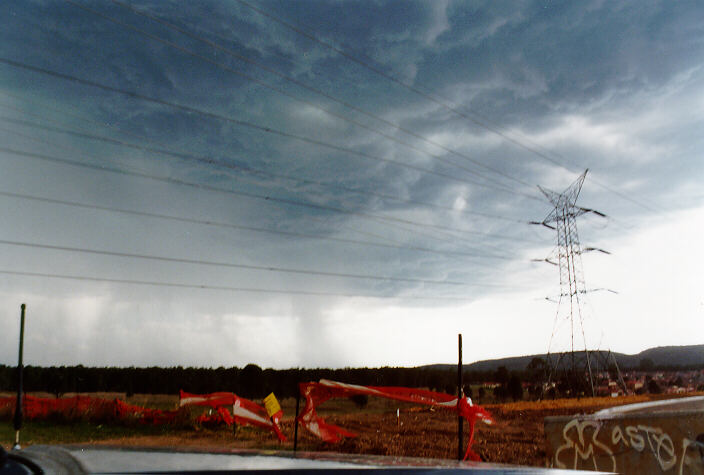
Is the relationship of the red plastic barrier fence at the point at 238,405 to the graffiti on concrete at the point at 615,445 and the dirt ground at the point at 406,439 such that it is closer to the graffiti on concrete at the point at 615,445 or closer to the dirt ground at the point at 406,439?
the dirt ground at the point at 406,439

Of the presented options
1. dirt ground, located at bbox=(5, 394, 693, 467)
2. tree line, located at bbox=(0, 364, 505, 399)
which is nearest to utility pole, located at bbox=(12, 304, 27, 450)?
dirt ground, located at bbox=(5, 394, 693, 467)

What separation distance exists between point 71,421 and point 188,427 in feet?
30.1

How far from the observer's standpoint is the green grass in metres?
23.8

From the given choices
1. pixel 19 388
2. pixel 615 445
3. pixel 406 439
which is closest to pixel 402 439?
pixel 406 439

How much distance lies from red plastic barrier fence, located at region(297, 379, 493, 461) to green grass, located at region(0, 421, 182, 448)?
9.50 meters

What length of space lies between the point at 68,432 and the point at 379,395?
18.3 m

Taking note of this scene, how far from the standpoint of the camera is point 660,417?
441 inches

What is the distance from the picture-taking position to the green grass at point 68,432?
938 inches

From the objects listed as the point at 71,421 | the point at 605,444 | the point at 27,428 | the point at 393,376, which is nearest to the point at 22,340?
the point at 605,444

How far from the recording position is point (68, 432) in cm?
2659

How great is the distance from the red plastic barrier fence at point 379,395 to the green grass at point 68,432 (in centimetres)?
950

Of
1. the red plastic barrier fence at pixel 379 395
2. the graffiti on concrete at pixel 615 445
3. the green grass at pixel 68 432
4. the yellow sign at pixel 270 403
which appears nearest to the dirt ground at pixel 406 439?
the red plastic barrier fence at pixel 379 395

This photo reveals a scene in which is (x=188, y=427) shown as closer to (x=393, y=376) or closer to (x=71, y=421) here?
(x=71, y=421)

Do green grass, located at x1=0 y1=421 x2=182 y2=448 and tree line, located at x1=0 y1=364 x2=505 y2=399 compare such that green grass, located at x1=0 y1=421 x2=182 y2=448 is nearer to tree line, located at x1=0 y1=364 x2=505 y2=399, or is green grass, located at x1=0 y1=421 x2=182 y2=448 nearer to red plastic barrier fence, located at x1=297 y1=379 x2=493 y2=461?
red plastic barrier fence, located at x1=297 y1=379 x2=493 y2=461
